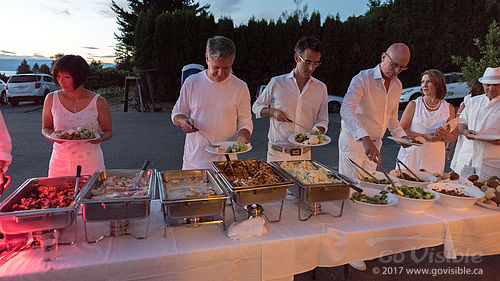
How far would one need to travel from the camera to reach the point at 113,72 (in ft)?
64.2

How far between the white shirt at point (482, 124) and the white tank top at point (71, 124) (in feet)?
11.6

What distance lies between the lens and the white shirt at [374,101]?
9.37ft

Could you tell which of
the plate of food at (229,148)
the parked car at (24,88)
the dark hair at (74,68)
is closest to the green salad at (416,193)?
the plate of food at (229,148)

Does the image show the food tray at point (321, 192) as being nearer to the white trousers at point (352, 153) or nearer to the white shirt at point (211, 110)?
the white shirt at point (211, 110)

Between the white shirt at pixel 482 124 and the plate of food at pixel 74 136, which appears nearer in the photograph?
the plate of food at pixel 74 136

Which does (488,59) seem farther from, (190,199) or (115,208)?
(115,208)

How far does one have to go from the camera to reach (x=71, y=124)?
2.40 metres

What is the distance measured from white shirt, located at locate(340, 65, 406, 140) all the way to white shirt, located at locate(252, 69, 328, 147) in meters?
0.23

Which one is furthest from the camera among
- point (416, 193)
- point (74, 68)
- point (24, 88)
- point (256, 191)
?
point (24, 88)

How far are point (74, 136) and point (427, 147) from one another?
3181 mm

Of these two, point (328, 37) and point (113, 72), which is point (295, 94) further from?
point (113, 72)

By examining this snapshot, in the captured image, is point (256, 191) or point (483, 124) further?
point (483, 124)

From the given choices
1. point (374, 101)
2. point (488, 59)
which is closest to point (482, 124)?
point (374, 101)

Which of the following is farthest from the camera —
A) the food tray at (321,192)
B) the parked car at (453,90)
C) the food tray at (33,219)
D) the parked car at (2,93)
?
the parked car at (2,93)
